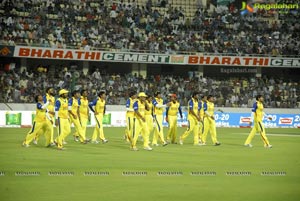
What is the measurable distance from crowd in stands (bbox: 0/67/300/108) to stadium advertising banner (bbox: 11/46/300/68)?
1205 millimetres

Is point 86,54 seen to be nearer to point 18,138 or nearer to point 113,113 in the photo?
point 113,113

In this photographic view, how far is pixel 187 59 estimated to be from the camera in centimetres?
5434

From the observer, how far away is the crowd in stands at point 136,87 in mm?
44094

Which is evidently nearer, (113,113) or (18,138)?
(18,138)

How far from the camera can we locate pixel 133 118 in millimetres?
24422

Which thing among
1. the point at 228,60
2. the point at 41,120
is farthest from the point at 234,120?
the point at 41,120

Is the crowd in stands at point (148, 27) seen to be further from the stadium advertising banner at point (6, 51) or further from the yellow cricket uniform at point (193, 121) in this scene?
the yellow cricket uniform at point (193, 121)

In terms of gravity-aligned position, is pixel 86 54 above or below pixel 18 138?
above

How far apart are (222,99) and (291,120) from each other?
191 inches

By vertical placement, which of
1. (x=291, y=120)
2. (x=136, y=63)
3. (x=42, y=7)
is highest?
(x=42, y=7)

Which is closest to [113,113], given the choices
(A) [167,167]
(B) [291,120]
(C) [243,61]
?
(B) [291,120]

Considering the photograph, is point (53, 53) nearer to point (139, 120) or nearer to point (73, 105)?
point (73, 105)

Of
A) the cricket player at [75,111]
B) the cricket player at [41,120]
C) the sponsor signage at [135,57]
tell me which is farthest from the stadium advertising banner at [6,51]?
the cricket player at [41,120]

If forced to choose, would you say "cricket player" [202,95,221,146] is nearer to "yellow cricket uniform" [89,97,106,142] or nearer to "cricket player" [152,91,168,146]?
"cricket player" [152,91,168,146]
